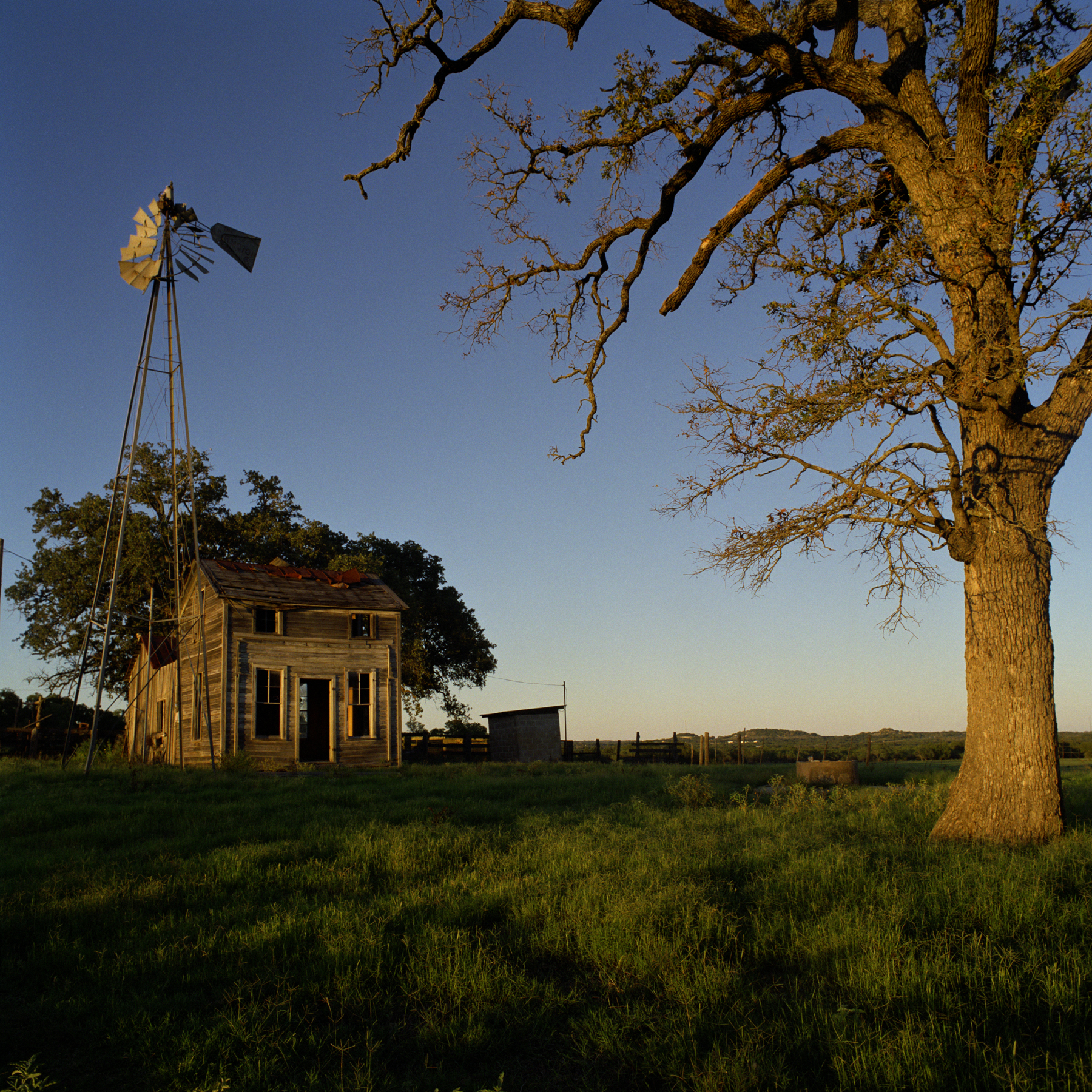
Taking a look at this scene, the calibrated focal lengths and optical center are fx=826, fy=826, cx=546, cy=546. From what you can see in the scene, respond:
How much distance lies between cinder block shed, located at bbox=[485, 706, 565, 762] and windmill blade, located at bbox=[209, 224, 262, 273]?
2067cm

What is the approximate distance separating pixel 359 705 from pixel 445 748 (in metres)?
11.2

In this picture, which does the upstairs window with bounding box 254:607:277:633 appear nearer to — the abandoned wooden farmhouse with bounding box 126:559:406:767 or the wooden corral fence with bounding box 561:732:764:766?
the abandoned wooden farmhouse with bounding box 126:559:406:767

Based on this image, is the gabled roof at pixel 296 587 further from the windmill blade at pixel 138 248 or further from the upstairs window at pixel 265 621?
the windmill blade at pixel 138 248

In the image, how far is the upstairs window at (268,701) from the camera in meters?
23.2

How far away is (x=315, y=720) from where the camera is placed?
95.2ft

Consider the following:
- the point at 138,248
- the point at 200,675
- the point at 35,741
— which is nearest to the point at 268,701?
the point at 200,675

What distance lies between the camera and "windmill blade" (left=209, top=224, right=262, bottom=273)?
2020cm

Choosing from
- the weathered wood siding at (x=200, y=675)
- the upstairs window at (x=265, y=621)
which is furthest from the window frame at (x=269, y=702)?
the upstairs window at (x=265, y=621)

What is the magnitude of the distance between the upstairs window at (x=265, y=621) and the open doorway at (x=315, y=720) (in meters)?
2.89

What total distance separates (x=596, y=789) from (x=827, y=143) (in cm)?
1213

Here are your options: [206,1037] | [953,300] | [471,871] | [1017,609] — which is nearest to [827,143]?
[953,300]

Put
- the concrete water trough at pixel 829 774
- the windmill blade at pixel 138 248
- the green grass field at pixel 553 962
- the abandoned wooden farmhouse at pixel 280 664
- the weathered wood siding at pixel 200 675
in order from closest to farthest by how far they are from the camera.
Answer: the green grass field at pixel 553 962 < the concrete water trough at pixel 829 774 < the windmill blade at pixel 138 248 < the weathered wood siding at pixel 200 675 < the abandoned wooden farmhouse at pixel 280 664

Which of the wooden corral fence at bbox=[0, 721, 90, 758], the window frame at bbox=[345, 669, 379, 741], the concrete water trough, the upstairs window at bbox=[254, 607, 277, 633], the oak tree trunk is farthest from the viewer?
the wooden corral fence at bbox=[0, 721, 90, 758]

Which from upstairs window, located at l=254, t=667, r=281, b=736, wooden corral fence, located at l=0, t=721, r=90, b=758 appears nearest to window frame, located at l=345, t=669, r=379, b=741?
upstairs window, located at l=254, t=667, r=281, b=736
